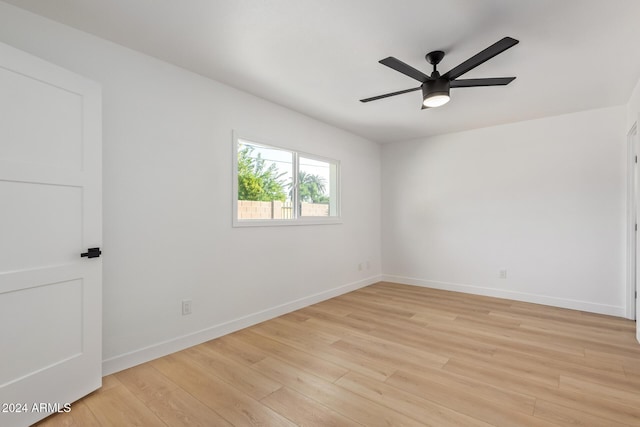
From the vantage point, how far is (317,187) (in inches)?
167

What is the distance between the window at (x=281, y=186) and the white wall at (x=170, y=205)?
0.47 feet

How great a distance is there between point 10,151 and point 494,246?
5062 mm

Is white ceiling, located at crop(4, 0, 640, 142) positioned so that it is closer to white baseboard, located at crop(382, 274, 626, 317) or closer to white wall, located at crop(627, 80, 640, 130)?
white wall, located at crop(627, 80, 640, 130)

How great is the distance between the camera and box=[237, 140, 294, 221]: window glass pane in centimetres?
322

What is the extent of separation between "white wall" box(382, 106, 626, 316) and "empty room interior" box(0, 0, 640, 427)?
0.03 meters

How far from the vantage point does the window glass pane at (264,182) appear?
10.6 feet

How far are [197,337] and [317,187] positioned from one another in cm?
243

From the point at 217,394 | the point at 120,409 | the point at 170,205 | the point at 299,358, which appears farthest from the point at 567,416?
the point at 170,205

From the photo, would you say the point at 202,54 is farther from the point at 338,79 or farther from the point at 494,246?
the point at 494,246

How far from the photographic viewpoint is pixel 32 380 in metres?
1.62

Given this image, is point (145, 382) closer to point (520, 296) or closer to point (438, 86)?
point (438, 86)

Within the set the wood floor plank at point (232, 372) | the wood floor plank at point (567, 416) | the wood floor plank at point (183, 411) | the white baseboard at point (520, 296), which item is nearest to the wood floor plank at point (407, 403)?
the wood floor plank at point (567, 416)

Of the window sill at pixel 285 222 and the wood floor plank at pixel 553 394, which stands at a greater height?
the window sill at pixel 285 222

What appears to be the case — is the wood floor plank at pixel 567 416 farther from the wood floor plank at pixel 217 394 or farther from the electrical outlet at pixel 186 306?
the electrical outlet at pixel 186 306
